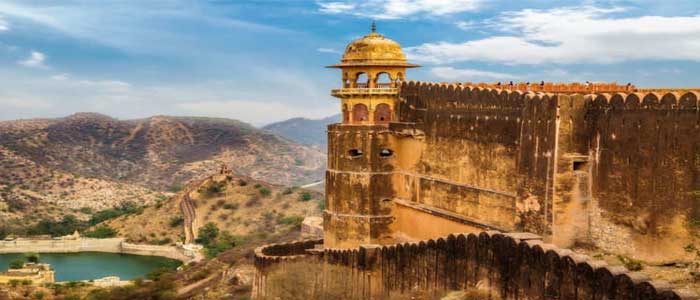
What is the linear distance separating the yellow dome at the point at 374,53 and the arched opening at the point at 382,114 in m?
1.17

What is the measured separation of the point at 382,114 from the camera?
24.6 meters

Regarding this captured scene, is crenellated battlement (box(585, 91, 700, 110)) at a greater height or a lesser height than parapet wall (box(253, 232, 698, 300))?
greater

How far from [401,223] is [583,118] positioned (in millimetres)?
7521

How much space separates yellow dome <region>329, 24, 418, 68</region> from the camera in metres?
24.6

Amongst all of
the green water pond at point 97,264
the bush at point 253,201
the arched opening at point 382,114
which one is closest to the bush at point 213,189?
the bush at point 253,201

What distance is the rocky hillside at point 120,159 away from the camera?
3322 inches

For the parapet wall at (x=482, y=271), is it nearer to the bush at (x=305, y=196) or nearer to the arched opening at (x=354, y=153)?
the arched opening at (x=354, y=153)

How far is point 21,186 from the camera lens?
277ft

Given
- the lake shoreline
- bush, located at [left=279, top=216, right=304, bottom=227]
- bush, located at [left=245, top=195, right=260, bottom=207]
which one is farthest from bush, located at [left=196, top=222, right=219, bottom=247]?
bush, located at [left=279, top=216, right=304, bottom=227]

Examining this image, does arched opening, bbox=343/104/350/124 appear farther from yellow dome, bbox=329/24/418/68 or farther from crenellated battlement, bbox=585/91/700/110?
crenellated battlement, bbox=585/91/700/110

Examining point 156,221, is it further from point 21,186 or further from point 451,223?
point 451,223

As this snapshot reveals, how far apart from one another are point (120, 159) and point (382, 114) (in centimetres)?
10223

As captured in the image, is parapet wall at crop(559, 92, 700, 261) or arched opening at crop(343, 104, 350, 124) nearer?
parapet wall at crop(559, 92, 700, 261)

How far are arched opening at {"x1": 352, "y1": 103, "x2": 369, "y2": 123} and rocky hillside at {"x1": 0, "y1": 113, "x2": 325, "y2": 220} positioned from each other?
2311 inches
